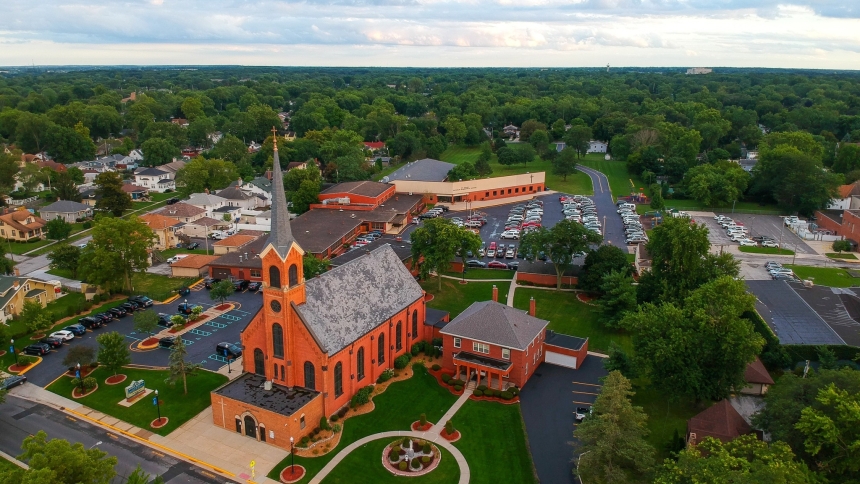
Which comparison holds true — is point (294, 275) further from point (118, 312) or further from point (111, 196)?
point (111, 196)

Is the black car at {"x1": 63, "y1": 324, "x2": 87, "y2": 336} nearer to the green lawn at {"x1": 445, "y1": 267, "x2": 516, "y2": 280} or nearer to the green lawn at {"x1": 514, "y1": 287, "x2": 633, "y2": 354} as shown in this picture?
the green lawn at {"x1": 445, "y1": 267, "x2": 516, "y2": 280}

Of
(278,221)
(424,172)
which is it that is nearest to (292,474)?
(278,221)

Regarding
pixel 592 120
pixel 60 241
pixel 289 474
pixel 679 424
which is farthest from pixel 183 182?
pixel 592 120

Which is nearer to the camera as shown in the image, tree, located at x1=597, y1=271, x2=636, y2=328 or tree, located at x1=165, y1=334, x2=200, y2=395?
tree, located at x1=165, y1=334, x2=200, y2=395

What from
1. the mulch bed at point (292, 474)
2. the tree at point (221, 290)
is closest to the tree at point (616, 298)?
the mulch bed at point (292, 474)

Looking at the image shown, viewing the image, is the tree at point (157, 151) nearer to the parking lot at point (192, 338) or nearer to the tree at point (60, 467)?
the parking lot at point (192, 338)

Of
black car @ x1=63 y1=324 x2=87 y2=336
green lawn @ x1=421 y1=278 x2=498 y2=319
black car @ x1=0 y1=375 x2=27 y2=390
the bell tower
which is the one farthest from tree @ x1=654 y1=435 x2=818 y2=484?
black car @ x1=63 y1=324 x2=87 y2=336

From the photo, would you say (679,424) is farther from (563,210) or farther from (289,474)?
(563,210)
